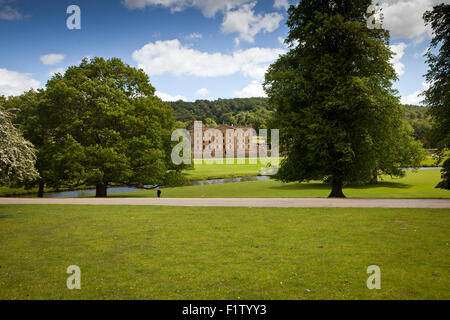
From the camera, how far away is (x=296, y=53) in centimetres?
2255

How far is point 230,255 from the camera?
8.02m

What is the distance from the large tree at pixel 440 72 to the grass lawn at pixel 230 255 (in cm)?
966

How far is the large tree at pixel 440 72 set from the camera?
805 inches

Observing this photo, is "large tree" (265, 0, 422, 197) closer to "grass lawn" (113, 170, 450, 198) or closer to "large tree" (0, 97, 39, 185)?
"grass lawn" (113, 170, 450, 198)

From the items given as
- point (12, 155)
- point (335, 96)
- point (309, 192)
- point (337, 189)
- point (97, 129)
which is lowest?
point (309, 192)

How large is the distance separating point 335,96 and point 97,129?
771 inches

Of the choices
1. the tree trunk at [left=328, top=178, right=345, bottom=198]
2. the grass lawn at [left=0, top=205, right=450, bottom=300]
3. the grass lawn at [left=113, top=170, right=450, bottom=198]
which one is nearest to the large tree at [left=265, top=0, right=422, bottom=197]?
the tree trunk at [left=328, top=178, right=345, bottom=198]

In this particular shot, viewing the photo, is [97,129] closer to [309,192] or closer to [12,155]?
[12,155]

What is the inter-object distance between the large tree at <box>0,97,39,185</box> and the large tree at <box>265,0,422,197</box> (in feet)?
49.4

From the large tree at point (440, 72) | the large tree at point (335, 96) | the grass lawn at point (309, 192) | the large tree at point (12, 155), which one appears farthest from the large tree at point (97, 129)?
the large tree at point (440, 72)

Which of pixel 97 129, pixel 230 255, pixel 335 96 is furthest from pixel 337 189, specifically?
pixel 97 129

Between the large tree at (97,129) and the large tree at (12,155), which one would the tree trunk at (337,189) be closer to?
the large tree at (97,129)

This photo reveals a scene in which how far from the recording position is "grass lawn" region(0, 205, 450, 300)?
19.7ft

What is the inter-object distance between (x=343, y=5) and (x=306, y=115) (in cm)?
808
